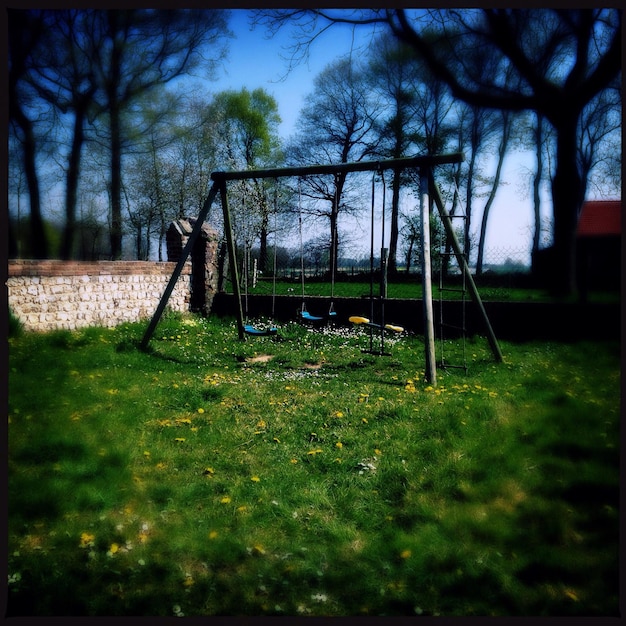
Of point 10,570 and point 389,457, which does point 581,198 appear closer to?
point 389,457

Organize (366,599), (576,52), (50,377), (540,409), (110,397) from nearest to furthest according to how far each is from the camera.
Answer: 1. (576,52)
2. (366,599)
3. (540,409)
4. (50,377)
5. (110,397)

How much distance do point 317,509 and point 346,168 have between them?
4401 millimetres

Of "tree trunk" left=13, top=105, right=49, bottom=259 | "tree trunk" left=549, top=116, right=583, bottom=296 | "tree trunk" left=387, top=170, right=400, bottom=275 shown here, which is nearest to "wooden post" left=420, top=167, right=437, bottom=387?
"tree trunk" left=387, top=170, right=400, bottom=275

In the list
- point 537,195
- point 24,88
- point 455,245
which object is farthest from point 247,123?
point 455,245

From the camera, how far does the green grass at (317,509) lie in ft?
6.46

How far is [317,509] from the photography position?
8.84 feet

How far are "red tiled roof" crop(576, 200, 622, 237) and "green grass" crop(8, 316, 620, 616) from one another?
1.59ft

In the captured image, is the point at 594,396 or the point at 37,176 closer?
the point at 594,396

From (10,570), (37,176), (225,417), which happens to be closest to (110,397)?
(225,417)

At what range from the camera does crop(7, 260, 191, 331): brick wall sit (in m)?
5.67

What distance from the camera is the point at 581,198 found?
73.2 inches

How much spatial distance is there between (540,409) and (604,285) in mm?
696

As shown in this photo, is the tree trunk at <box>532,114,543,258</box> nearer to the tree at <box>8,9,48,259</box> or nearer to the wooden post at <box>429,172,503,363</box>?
the tree at <box>8,9,48,259</box>

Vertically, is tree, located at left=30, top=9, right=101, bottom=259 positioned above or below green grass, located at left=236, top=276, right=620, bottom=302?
above
